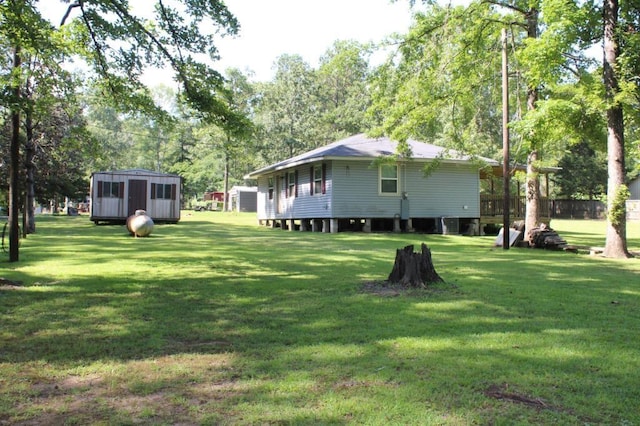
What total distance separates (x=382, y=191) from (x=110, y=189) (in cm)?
1355

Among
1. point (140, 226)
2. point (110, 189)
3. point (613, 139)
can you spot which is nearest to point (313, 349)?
point (613, 139)

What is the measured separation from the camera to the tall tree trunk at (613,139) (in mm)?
12656

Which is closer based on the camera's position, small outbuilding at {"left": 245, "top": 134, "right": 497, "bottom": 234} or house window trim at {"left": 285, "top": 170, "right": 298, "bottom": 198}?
small outbuilding at {"left": 245, "top": 134, "right": 497, "bottom": 234}

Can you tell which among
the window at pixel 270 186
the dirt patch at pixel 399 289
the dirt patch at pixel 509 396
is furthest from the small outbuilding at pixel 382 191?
the dirt patch at pixel 509 396

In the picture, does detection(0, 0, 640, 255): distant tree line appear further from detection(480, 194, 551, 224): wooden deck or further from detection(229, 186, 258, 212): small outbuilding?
detection(229, 186, 258, 212): small outbuilding

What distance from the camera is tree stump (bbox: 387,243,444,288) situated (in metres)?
Answer: 7.09

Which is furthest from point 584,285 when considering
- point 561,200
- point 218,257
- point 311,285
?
point 561,200

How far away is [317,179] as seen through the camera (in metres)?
21.0

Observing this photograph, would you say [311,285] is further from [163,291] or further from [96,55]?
[96,55]

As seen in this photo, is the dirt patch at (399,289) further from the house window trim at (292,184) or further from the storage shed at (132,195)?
the storage shed at (132,195)

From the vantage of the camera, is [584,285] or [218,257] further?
[218,257]

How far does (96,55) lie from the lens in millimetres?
9414

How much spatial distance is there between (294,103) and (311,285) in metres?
44.0

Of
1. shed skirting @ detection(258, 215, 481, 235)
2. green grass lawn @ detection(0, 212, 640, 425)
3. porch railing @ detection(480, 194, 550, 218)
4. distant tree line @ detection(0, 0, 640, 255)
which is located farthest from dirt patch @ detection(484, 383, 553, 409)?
porch railing @ detection(480, 194, 550, 218)
